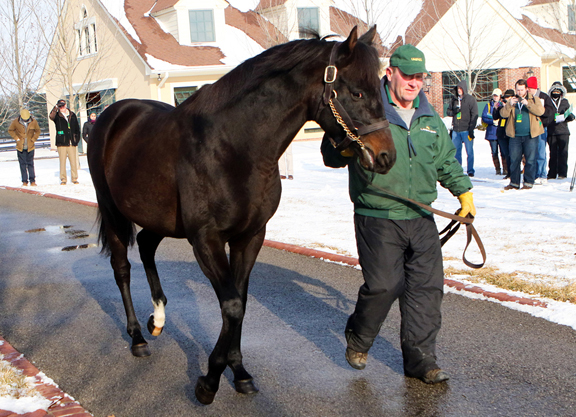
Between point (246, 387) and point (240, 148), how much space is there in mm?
1478

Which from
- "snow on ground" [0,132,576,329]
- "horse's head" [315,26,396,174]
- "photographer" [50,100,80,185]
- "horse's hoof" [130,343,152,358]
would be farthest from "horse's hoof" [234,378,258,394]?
"photographer" [50,100,80,185]

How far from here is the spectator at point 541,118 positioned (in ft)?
41.2

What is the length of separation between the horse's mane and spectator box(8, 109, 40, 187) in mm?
15357

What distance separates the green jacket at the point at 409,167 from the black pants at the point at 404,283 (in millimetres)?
86

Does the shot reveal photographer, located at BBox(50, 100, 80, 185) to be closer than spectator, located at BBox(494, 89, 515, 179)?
No

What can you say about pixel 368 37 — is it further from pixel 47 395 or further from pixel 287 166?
pixel 287 166

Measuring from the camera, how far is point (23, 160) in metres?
18.3

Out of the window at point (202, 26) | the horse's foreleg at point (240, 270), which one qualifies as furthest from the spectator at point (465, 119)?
the window at point (202, 26)

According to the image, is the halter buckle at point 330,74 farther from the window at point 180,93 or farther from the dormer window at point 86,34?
the dormer window at point 86,34

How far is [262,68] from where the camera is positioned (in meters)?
3.75

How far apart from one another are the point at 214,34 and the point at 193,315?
27.6 m

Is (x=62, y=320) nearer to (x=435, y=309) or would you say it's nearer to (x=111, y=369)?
(x=111, y=369)

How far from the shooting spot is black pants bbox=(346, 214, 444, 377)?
3961 mm

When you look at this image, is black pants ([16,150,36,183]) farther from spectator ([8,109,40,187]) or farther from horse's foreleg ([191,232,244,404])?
horse's foreleg ([191,232,244,404])
